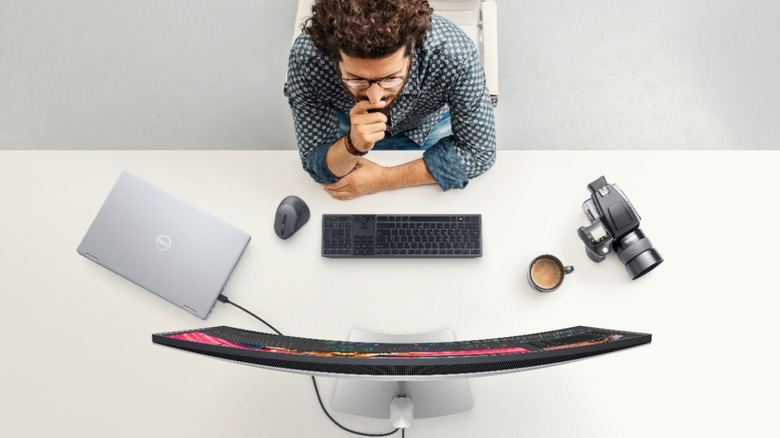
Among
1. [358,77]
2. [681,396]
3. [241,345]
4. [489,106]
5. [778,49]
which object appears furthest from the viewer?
[778,49]

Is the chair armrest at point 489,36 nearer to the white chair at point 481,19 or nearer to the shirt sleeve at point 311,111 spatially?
the white chair at point 481,19

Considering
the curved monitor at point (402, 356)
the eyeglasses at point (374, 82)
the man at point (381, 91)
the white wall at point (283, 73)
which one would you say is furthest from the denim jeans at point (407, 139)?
the curved monitor at point (402, 356)

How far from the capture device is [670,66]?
2152mm

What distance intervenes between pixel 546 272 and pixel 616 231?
183mm

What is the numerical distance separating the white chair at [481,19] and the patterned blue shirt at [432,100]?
275 millimetres

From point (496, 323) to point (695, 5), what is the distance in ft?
5.54

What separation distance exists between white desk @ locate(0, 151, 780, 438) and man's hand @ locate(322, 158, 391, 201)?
28 millimetres

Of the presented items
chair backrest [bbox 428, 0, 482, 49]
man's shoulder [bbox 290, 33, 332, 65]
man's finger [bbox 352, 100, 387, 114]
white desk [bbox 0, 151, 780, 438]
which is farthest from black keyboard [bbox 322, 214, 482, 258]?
chair backrest [bbox 428, 0, 482, 49]

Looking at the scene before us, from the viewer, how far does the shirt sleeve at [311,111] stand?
4.02 ft

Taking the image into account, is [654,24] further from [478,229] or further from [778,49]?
[478,229]

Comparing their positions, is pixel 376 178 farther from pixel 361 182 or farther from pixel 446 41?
pixel 446 41

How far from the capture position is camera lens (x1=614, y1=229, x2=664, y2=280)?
4.03 ft

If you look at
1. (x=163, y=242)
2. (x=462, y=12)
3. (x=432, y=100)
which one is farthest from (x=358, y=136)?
(x=462, y=12)

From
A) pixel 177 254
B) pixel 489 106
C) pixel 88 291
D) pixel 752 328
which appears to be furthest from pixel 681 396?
pixel 88 291
